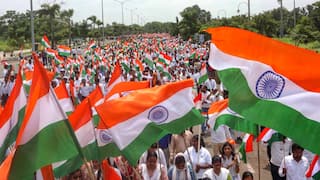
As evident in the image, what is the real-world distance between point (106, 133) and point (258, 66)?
2111 mm

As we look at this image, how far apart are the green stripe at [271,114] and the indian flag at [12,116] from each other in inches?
85.8

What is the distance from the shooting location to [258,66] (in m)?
5.33

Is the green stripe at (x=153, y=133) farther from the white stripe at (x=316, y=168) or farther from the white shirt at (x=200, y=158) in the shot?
the white stripe at (x=316, y=168)

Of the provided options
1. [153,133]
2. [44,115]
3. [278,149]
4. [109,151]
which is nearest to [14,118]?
[109,151]

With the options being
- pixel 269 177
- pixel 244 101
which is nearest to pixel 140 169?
pixel 244 101

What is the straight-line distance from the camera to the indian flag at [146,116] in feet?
A: 20.5

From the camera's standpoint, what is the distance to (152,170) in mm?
6836

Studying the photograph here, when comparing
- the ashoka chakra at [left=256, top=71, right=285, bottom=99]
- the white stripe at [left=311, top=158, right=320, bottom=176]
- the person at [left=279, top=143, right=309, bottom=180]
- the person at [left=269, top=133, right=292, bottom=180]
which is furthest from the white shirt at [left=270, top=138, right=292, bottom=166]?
the ashoka chakra at [left=256, top=71, right=285, bottom=99]

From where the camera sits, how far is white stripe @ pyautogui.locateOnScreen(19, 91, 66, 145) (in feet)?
16.1

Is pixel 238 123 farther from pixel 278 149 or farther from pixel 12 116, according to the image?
pixel 12 116

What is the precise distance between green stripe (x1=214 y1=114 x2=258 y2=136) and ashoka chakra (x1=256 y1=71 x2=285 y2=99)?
1.44m

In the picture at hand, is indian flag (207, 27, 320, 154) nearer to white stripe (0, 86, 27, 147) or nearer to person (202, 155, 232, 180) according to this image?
person (202, 155, 232, 180)

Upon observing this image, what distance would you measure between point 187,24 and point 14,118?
216 feet

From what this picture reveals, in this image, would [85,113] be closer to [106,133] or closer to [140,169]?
[106,133]
